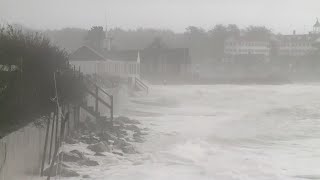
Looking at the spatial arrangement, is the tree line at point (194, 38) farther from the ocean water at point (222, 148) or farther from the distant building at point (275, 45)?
the ocean water at point (222, 148)

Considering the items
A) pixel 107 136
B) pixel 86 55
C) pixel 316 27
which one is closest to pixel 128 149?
pixel 107 136

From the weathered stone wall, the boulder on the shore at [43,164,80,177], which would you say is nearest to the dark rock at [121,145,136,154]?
the boulder on the shore at [43,164,80,177]

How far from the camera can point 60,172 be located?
11.4 metres

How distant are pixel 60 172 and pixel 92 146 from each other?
3428 millimetres

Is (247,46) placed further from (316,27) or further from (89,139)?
(89,139)

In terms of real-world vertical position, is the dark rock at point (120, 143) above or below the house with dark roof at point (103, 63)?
below

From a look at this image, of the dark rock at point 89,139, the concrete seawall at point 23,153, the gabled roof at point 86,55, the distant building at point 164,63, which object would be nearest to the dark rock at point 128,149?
the dark rock at point 89,139

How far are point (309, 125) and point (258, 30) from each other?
321 ft

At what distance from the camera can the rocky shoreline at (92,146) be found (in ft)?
39.5

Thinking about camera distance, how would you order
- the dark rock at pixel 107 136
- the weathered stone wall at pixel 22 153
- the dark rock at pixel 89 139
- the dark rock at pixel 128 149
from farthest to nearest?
the dark rock at pixel 107 136
the dark rock at pixel 89 139
the dark rock at pixel 128 149
the weathered stone wall at pixel 22 153

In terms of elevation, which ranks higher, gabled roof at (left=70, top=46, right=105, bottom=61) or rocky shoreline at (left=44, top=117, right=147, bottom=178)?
gabled roof at (left=70, top=46, right=105, bottom=61)

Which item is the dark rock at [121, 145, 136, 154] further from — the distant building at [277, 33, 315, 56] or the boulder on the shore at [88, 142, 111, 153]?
the distant building at [277, 33, 315, 56]

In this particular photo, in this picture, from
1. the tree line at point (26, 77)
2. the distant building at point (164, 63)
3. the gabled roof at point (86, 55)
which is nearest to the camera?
the tree line at point (26, 77)

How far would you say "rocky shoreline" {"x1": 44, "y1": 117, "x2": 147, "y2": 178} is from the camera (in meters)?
12.0
